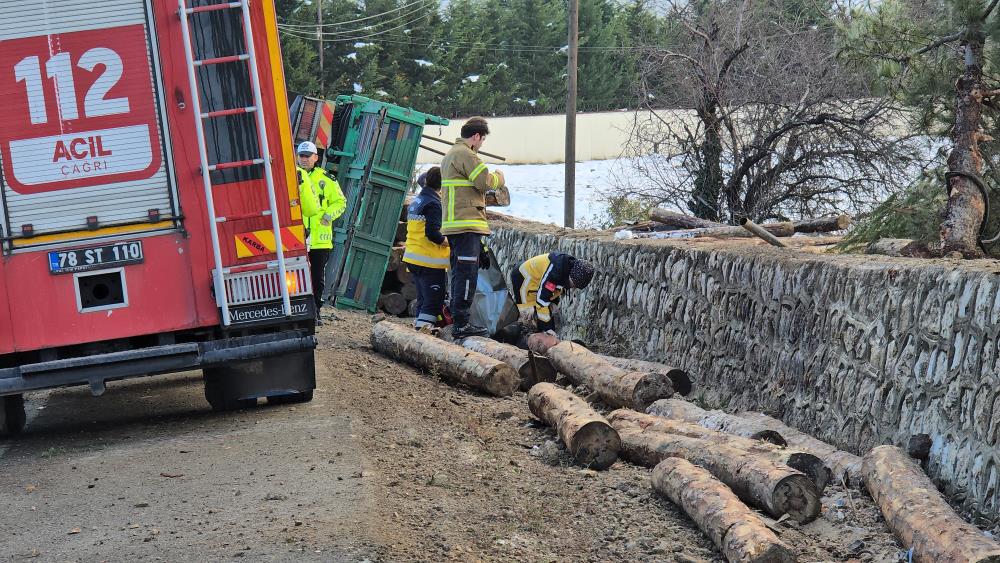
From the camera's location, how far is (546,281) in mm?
10508

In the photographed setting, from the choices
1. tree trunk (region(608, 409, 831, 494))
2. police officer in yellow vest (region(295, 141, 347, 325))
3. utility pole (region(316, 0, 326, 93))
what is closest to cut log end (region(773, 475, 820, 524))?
tree trunk (region(608, 409, 831, 494))

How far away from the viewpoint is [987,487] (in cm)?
550

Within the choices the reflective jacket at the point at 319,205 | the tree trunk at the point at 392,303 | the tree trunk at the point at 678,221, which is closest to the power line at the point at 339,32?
the tree trunk at the point at 392,303

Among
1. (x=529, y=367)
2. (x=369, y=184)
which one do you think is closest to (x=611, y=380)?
(x=529, y=367)

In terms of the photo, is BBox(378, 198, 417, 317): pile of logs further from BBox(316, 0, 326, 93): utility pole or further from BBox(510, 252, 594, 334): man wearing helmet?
BBox(316, 0, 326, 93): utility pole

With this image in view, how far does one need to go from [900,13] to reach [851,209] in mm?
8644

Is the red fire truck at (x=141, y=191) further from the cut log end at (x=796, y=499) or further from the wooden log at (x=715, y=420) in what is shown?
the cut log end at (x=796, y=499)

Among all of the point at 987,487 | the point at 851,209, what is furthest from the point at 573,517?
the point at 851,209

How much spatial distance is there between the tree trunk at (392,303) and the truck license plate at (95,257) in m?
8.95

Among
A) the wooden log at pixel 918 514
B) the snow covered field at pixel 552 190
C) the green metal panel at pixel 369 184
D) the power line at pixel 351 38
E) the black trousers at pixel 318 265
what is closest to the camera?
the wooden log at pixel 918 514

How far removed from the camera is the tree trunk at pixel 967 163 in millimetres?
8320

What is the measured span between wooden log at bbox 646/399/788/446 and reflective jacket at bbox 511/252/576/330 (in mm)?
2409

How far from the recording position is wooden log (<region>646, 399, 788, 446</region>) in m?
6.95

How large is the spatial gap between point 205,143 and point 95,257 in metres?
1.00
